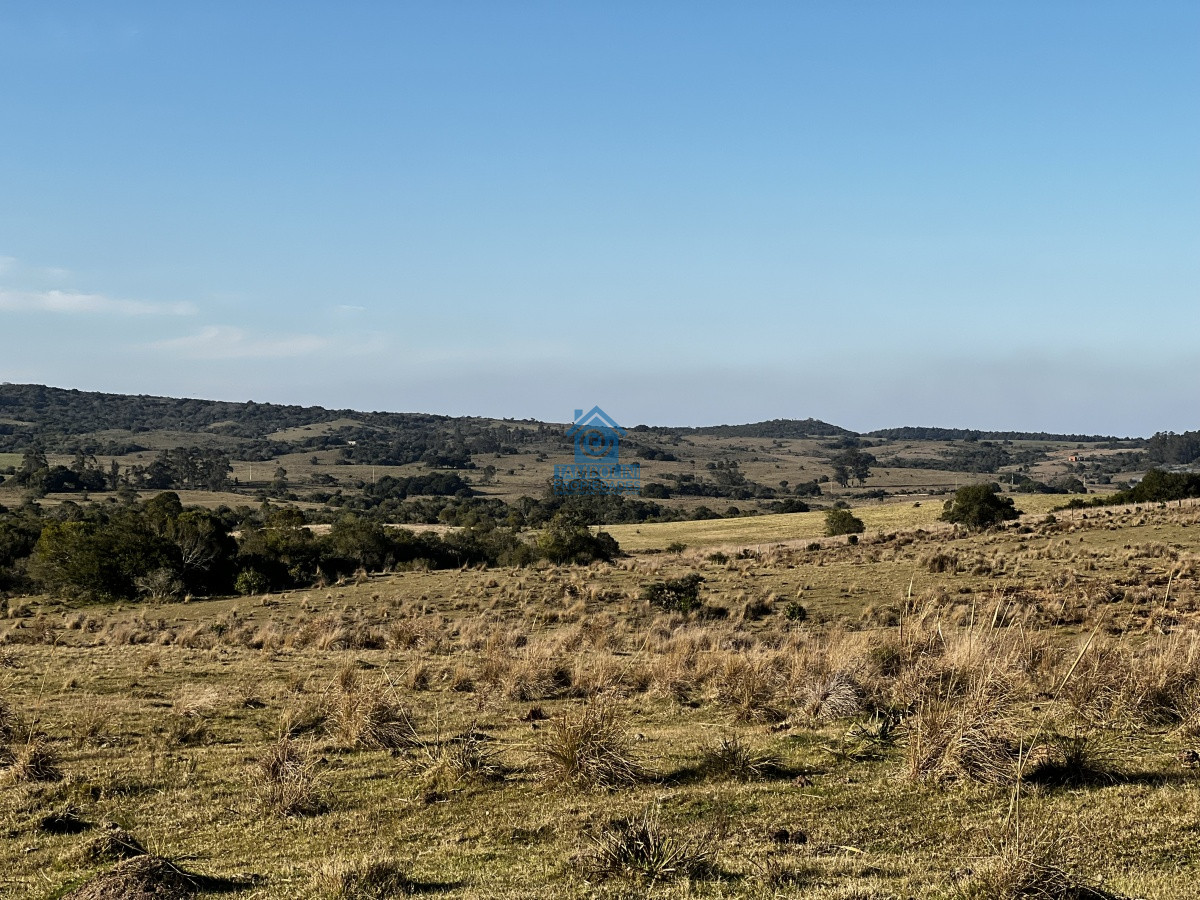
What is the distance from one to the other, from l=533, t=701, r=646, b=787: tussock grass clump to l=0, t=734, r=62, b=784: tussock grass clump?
4.32 m

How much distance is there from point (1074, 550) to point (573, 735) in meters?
32.0

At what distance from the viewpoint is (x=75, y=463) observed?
392ft

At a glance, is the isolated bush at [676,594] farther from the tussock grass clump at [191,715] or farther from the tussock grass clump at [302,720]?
the tussock grass clump at [302,720]

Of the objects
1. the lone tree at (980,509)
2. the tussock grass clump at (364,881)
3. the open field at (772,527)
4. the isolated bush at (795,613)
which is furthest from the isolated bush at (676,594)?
the open field at (772,527)

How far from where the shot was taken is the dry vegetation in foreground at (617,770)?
19.7 ft

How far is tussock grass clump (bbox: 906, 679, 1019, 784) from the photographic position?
25.7 ft

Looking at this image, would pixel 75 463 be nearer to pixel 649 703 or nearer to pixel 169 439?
pixel 169 439

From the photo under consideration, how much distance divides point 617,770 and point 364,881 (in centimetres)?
292

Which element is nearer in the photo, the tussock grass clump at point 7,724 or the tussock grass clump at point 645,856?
the tussock grass clump at point 645,856

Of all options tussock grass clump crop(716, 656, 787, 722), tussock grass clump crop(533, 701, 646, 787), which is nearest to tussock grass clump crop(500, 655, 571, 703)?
tussock grass clump crop(716, 656, 787, 722)

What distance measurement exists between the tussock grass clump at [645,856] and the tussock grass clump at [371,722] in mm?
4148

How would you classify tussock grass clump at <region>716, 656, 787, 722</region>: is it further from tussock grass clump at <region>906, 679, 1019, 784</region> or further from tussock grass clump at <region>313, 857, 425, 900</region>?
tussock grass clump at <region>313, 857, 425, 900</region>

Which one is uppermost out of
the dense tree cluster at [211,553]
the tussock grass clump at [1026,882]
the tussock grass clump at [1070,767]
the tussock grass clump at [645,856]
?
the tussock grass clump at [1026,882]

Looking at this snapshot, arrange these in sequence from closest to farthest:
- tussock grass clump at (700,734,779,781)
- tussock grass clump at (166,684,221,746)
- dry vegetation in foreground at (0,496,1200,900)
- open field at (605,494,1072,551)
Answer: dry vegetation in foreground at (0,496,1200,900) < tussock grass clump at (700,734,779,781) < tussock grass clump at (166,684,221,746) < open field at (605,494,1072,551)
